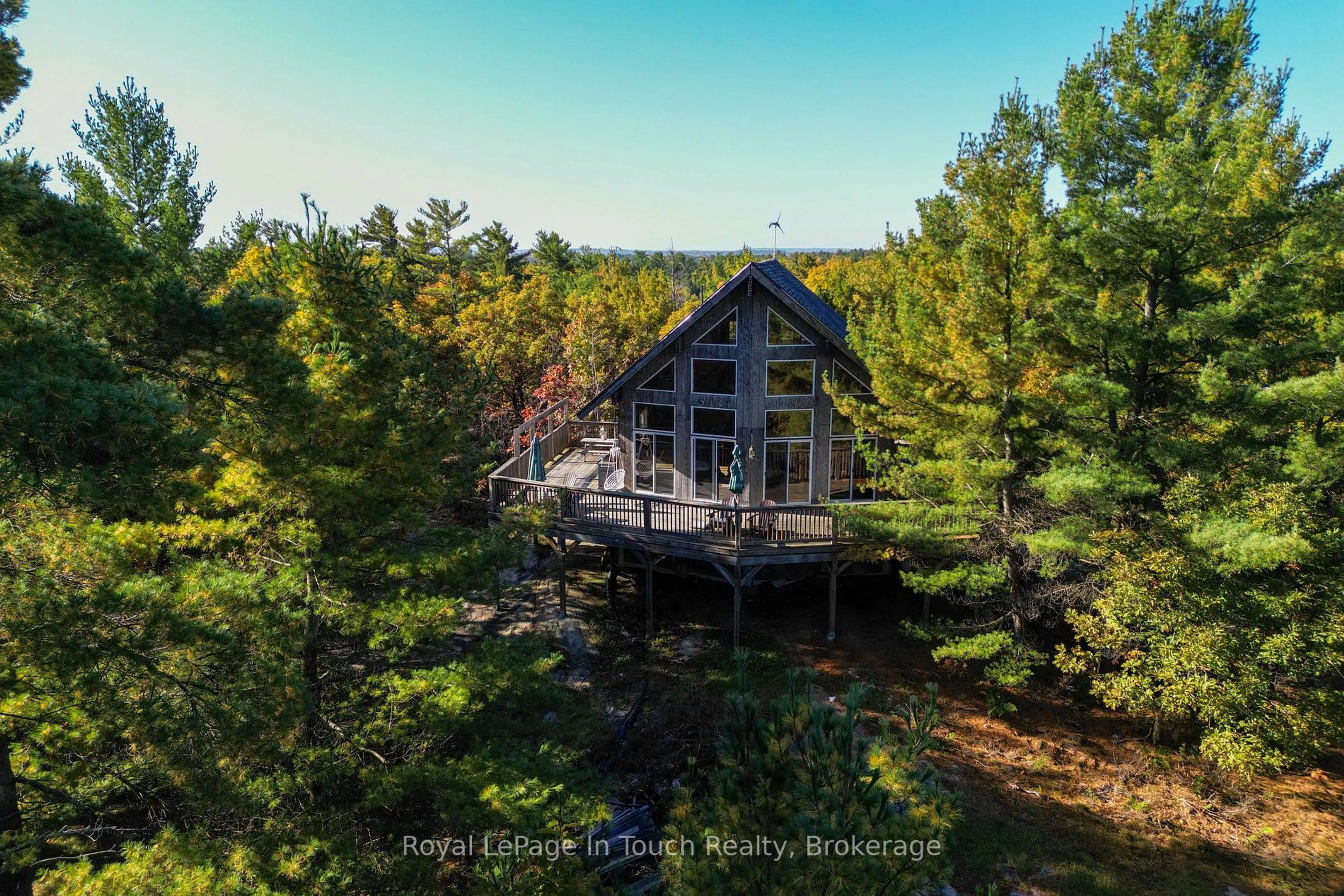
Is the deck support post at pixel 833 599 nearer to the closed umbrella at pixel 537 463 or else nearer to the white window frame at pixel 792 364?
the white window frame at pixel 792 364

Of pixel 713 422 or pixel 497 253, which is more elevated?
pixel 497 253

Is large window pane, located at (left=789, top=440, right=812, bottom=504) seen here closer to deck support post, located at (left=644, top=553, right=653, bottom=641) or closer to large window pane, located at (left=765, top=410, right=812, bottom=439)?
large window pane, located at (left=765, top=410, right=812, bottom=439)

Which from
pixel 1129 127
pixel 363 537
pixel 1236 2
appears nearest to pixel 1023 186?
pixel 1129 127

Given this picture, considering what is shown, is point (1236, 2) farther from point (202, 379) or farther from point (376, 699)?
point (376, 699)

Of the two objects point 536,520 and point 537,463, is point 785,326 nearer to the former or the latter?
point 537,463

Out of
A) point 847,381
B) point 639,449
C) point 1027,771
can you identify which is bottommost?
point 1027,771

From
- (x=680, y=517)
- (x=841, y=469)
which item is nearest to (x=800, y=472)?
(x=841, y=469)
